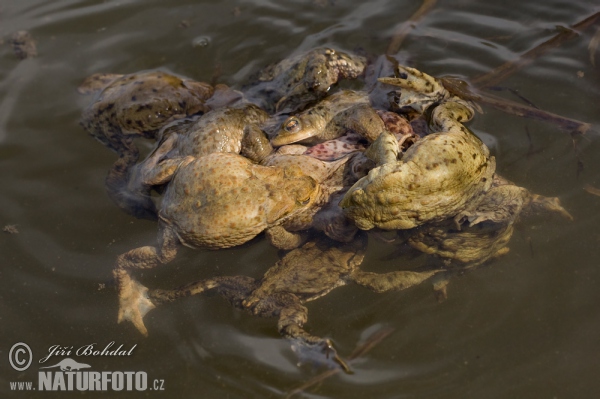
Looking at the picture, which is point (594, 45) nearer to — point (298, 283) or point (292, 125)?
point (292, 125)

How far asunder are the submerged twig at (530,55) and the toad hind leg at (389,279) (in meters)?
2.50

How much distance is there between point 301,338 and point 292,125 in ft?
6.94

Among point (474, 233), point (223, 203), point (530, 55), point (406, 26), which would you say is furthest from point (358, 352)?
point (406, 26)

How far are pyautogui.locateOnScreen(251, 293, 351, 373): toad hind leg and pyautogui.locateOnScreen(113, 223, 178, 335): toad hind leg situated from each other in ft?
3.50

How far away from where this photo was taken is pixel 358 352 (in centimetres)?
429

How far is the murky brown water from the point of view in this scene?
4219mm

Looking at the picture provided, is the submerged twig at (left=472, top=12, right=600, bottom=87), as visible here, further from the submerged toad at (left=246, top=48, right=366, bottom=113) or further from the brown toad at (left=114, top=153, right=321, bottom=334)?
the brown toad at (left=114, top=153, right=321, bottom=334)

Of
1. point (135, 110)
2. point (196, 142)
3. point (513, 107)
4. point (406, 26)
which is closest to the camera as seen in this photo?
point (196, 142)

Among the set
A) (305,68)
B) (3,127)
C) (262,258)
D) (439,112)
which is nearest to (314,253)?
(262,258)

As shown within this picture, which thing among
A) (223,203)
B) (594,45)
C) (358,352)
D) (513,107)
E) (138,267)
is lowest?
(358,352)

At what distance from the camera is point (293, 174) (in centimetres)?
455

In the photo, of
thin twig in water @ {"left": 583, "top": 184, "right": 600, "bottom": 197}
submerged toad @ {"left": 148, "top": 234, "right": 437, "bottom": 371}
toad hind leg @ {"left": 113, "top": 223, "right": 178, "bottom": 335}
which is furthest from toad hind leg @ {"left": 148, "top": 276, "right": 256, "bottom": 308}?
thin twig in water @ {"left": 583, "top": 184, "right": 600, "bottom": 197}

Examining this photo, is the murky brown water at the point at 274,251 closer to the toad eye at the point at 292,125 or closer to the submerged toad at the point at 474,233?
the submerged toad at the point at 474,233

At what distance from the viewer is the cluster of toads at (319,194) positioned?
4211mm
